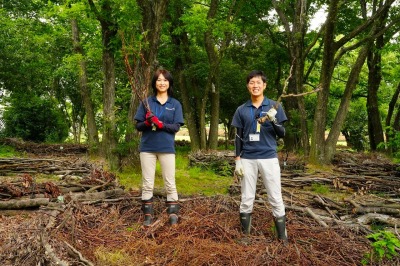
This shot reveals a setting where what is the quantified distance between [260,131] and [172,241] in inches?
62.3

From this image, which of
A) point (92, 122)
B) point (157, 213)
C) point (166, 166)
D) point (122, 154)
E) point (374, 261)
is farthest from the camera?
point (92, 122)

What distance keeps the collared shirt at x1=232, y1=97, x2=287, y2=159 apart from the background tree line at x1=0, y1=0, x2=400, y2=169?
4223 mm

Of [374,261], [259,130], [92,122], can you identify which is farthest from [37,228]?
[92,122]

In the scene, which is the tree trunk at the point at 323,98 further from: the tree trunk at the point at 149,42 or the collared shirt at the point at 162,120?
the collared shirt at the point at 162,120

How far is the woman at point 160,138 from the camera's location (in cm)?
491

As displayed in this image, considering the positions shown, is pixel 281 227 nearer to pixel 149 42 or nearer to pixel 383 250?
pixel 383 250

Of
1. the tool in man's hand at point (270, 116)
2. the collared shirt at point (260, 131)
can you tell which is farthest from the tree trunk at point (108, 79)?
the tool in man's hand at point (270, 116)

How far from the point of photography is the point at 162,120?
5.01 m

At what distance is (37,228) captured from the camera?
398cm

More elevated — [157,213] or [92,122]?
[92,122]

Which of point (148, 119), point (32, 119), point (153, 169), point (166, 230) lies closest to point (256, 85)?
point (148, 119)

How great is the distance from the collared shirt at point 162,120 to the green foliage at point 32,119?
16.4 m

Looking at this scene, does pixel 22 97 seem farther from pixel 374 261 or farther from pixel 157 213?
pixel 374 261

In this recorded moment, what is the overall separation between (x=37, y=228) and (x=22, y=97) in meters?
17.1
